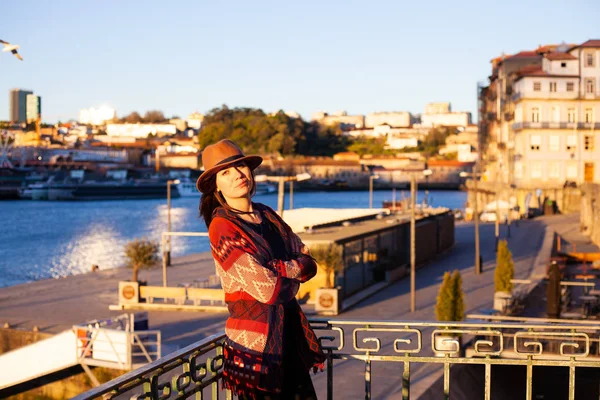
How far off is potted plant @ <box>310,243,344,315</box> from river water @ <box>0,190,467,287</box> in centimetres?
2164

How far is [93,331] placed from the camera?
12.4 metres

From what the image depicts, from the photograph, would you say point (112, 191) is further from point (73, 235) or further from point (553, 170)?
point (553, 170)

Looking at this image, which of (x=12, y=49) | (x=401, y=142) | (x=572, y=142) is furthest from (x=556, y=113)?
(x=401, y=142)

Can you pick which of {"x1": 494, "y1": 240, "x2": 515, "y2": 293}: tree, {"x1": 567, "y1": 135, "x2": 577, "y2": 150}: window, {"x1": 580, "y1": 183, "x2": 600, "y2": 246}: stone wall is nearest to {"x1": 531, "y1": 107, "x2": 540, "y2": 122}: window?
{"x1": 567, "y1": 135, "x2": 577, "y2": 150}: window

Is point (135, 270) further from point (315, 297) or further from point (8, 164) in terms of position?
point (8, 164)

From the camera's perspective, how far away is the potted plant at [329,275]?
15.3m

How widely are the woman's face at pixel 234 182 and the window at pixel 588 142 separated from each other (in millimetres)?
45906

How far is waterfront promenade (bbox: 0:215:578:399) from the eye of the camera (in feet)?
32.9

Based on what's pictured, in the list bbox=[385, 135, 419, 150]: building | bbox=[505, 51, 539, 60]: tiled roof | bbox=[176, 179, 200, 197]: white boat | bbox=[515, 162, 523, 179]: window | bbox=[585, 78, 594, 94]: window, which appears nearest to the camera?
bbox=[585, 78, 594, 94]: window

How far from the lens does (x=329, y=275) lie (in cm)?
1623

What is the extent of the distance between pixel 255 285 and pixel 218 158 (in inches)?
22.6

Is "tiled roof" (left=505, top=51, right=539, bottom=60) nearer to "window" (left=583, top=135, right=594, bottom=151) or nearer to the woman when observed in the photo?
"window" (left=583, top=135, right=594, bottom=151)

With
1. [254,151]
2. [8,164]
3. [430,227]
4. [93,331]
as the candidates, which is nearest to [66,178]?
[8,164]

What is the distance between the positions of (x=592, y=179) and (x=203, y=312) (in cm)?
3576
